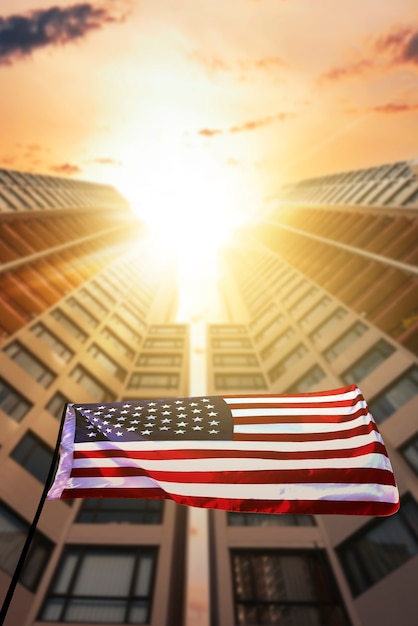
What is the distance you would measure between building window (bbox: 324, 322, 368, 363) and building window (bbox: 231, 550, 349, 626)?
12040mm

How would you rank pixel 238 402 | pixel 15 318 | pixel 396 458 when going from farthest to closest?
pixel 15 318 → pixel 396 458 → pixel 238 402

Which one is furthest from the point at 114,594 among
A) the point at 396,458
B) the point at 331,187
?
the point at 331,187

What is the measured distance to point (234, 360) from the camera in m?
33.2

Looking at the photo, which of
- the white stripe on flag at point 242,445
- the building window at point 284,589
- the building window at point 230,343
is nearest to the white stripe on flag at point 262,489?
Answer: the white stripe on flag at point 242,445

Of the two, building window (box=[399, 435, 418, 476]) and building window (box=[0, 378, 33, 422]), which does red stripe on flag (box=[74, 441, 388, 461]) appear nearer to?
building window (box=[399, 435, 418, 476])

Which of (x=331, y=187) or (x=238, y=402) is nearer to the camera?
(x=238, y=402)

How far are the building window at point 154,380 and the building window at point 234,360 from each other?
474cm

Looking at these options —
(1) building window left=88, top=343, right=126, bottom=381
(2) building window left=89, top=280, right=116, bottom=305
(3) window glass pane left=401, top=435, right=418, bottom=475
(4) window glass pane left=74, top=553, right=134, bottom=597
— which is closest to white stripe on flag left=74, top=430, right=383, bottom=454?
(3) window glass pane left=401, top=435, right=418, bottom=475

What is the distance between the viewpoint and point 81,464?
7.41 meters

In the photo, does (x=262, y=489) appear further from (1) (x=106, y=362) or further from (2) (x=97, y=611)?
(1) (x=106, y=362)

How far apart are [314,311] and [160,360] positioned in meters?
14.7

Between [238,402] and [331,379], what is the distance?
14137 mm

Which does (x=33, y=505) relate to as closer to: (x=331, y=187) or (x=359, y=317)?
(x=359, y=317)

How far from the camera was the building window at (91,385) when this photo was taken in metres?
23.8
